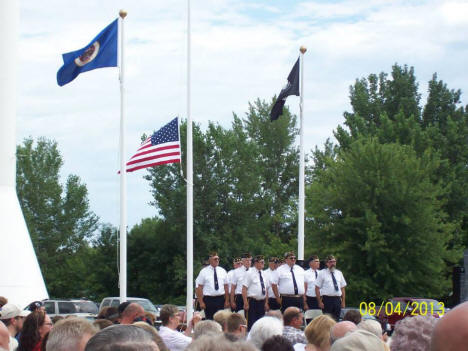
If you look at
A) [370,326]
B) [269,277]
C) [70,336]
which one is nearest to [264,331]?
[370,326]

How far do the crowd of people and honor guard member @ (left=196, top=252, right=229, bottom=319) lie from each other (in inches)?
0.8

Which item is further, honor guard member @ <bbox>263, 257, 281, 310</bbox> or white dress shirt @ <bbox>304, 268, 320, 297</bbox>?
honor guard member @ <bbox>263, 257, 281, 310</bbox>

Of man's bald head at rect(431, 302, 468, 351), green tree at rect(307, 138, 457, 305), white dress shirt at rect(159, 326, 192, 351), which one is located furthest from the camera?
green tree at rect(307, 138, 457, 305)

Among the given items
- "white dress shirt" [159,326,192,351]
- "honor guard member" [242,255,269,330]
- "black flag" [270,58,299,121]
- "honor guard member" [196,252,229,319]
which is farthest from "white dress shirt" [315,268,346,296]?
"white dress shirt" [159,326,192,351]

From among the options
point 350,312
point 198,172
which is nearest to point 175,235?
point 198,172

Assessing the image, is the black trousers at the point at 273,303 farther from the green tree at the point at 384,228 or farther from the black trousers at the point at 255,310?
the green tree at the point at 384,228

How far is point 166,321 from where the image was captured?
9477 millimetres

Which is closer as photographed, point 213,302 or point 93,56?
point 213,302

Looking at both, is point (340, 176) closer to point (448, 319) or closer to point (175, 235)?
point (175, 235)

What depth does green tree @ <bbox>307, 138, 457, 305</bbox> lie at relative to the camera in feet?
114

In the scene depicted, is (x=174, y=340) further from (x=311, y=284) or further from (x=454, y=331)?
(x=311, y=284)

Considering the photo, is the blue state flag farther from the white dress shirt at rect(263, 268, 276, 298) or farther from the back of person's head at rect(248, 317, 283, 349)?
the back of person's head at rect(248, 317, 283, 349)

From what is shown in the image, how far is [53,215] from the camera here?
6019cm

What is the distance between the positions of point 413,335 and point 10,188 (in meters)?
20.9
